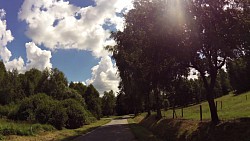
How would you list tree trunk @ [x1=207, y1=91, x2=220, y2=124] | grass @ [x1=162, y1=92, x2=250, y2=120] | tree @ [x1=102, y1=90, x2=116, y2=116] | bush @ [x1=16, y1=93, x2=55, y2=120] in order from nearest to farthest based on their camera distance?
tree trunk @ [x1=207, y1=91, x2=220, y2=124] < grass @ [x1=162, y1=92, x2=250, y2=120] < bush @ [x1=16, y1=93, x2=55, y2=120] < tree @ [x1=102, y1=90, x2=116, y2=116]

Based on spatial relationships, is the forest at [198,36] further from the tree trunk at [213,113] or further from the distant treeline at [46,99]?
the distant treeline at [46,99]

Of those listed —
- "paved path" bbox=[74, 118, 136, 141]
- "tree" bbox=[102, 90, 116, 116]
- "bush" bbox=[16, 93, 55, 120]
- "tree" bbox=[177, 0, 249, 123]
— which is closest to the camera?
"tree" bbox=[177, 0, 249, 123]

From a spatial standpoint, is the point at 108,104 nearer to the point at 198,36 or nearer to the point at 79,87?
the point at 79,87

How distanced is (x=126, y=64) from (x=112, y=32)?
5.01m

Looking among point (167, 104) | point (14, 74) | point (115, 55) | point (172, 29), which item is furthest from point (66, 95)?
point (167, 104)

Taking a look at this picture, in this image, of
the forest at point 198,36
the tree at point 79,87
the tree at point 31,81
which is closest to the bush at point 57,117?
the forest at point 198,36

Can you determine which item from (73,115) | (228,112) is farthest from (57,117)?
(228,112)

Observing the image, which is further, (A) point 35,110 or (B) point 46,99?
(B) point 46,99

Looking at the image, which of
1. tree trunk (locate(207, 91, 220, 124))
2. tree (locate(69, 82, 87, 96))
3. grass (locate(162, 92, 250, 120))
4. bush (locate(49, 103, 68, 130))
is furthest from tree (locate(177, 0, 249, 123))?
tree (locate(69, 82, 87, 96))

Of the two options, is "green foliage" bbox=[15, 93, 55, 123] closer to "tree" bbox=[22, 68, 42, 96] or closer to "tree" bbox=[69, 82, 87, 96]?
"tree" bbox=[22, 68, 42, 96]

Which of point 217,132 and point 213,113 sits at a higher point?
point 213,113

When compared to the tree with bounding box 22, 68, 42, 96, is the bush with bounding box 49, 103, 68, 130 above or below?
below

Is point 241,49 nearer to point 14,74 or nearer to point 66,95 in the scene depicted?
point 66,95

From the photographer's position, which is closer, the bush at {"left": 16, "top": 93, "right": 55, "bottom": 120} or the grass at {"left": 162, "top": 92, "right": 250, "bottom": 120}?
the grass at {"left": 162, "top": 92, "right": 250, "bottom": 120}
